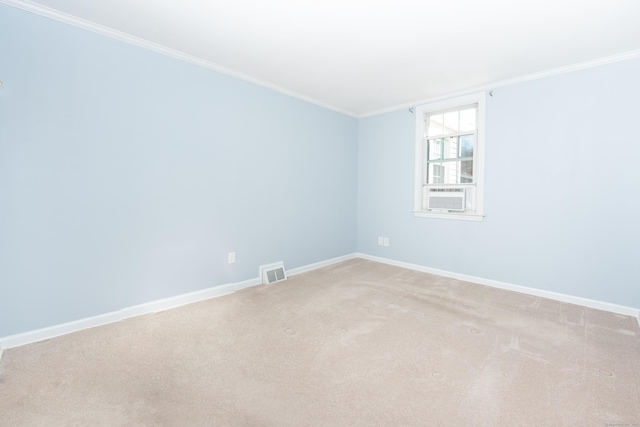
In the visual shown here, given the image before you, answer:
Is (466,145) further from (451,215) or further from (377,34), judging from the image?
(377,34)

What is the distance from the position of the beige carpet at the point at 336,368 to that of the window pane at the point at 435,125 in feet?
7.72

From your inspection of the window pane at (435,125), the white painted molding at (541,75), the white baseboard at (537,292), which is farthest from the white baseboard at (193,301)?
the white painted molding at (541,75)

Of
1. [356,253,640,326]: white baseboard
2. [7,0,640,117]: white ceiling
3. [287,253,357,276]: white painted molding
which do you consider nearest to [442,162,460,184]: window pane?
[7,0,640,117]: white ceiling

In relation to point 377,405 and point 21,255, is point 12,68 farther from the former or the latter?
point 377,405

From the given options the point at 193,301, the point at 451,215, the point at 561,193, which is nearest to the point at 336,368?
the point at 193,301

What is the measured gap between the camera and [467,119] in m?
3.73

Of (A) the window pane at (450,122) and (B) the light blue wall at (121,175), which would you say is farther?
(A) the window pane at (450,122)

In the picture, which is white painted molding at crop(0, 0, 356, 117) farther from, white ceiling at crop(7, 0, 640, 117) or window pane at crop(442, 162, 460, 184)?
window pane at crop(442, 162, 460, 184)

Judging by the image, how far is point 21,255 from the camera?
81.1 inches

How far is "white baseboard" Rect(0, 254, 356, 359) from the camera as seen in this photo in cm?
206

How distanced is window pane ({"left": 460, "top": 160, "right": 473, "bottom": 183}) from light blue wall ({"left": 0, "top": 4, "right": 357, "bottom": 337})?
2307 mm

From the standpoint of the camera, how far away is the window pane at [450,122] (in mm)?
3850

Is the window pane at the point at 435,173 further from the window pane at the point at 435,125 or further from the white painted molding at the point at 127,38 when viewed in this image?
the white painted molding at the point at 127,38

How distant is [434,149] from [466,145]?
44cm
